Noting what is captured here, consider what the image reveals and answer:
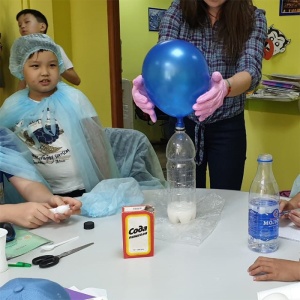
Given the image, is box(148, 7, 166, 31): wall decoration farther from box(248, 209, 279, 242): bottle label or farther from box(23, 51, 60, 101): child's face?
box(248, 209, 279, 242): bottle label

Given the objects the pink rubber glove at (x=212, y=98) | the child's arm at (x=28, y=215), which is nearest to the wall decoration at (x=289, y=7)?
the pink rubber glove at (x=212, y=98)

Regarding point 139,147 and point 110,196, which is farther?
point 139,147

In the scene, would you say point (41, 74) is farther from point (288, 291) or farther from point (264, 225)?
point (288, 291)

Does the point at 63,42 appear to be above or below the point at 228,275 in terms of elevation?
above

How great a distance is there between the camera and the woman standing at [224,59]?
1.61 m

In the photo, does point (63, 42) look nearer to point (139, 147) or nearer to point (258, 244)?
point (139, 147)

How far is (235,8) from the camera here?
1622mm

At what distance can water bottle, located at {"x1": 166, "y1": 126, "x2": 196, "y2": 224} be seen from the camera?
1250 mm

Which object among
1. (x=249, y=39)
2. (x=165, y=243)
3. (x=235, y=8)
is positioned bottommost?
(x=165, y=243)

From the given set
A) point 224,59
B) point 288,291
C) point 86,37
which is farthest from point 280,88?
point 288,291

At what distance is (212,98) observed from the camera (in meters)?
1.23

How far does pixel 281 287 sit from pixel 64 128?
42.2 inches

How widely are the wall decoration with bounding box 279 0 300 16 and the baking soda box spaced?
2.26 m

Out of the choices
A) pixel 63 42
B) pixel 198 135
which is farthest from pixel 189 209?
pixel 63 42
